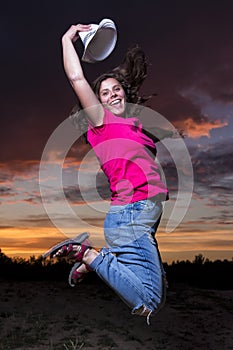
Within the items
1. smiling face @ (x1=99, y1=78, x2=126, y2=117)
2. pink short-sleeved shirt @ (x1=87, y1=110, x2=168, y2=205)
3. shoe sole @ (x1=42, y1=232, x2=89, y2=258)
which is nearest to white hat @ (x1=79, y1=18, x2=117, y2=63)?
A: smiling face @ (x1=99, y1=78, x2=126, y2=117)

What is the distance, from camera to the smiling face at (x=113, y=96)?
458cm

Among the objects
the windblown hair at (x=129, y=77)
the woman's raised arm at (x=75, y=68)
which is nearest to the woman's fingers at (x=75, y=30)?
the woman's raised arm at (x=75, y=68)

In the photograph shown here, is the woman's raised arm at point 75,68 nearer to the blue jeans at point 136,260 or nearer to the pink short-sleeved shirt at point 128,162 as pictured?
the pink short-sleeved shirt at point 128,162

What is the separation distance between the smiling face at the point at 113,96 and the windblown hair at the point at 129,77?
1.8 inches

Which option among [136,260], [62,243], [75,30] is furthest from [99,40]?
[136,260]

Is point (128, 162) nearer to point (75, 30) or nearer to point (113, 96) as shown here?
point (113, 96)

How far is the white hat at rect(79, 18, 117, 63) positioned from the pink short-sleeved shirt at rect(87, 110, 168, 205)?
1.43 feet

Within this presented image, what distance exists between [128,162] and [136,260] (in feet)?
2.33

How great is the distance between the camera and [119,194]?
14.4ft

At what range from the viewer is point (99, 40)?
4.48 meters

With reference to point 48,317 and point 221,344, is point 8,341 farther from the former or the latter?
point 221,344

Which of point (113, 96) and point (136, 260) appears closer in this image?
point (136, 260)

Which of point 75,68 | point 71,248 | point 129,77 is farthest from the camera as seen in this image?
point 129,77

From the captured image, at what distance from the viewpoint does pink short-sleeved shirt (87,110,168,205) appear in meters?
4.31
